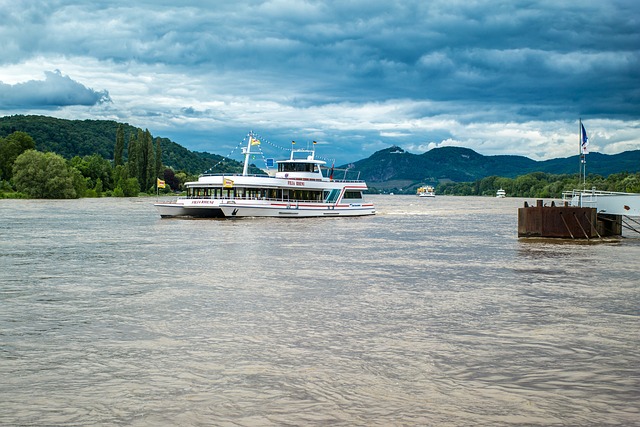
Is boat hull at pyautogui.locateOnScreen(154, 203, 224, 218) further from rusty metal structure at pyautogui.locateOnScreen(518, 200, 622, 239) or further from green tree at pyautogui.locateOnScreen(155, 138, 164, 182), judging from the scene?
green tree at pyautogui.locateOnScreen(155, 138, 164, 182)

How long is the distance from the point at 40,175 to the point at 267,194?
233 feet

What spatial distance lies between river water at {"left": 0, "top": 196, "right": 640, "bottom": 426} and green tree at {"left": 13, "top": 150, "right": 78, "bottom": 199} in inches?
3925

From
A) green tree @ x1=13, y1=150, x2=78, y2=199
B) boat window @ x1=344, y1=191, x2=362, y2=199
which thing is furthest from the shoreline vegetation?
boat window @ x1=344, y1=191, x2=362, y2=199

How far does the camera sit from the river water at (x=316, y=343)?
1017 centimetres

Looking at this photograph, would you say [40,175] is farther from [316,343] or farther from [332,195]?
[316,343]

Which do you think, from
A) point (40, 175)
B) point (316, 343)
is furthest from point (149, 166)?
point (316, 343)

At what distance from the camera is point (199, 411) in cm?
1001

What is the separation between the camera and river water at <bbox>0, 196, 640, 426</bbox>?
1017cm

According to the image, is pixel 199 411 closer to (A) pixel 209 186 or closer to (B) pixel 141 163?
(A) pixel 209 186

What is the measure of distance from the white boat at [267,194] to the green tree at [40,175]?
204 ft

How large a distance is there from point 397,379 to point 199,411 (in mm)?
3593

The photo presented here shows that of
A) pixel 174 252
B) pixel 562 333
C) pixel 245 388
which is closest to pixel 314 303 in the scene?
pixel 562 333

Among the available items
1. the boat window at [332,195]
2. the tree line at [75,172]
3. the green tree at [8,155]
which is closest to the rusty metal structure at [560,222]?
the boat window at [332,195]

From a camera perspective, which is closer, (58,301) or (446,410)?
(446,410)
